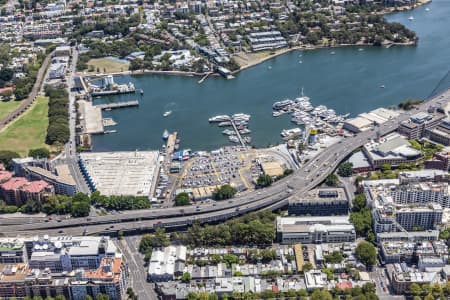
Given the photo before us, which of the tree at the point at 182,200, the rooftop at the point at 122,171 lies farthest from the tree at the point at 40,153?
the tree at the point at 182,200

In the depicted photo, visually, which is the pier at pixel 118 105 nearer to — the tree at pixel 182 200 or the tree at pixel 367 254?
the tree at pixel 182 200

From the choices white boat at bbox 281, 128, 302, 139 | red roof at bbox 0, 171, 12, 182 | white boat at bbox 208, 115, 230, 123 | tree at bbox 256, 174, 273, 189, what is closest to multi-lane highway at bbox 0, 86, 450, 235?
tree at bbox 256, 174, 273, 189

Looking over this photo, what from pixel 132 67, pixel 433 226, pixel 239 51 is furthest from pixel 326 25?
pixel 433 226

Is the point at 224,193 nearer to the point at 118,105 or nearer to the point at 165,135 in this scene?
the point at 165,135

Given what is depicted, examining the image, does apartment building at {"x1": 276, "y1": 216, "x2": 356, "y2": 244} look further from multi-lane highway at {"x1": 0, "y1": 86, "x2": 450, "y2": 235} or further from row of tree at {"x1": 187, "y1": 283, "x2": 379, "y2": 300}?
row of tree at {"x1": 187, "y1": 283, "x2": 379, "y2": 300}

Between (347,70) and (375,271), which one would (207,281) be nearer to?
(375,271)

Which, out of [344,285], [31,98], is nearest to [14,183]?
[31,98]
